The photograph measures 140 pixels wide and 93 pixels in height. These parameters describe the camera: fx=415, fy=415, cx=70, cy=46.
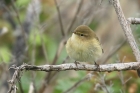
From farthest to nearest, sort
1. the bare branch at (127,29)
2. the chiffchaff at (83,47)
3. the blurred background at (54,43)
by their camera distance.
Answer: the blurred background at (54,43), the chiffchaff at (83,47), the bare branch at (127,29)

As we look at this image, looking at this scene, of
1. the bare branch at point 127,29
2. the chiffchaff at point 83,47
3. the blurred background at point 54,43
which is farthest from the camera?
the blurred background at point 54,43

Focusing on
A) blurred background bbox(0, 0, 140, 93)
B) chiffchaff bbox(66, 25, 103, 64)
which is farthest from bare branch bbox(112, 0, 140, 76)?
chiffchaff bbox(66, 25, 103, 64)

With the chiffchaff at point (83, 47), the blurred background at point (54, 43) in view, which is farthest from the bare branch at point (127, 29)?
the chiffchaff at point (83, 47)

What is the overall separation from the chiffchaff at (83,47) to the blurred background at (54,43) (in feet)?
0.72

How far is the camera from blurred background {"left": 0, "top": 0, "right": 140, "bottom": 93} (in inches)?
188

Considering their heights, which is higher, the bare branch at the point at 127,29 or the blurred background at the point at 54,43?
the blurred background at the point at 54,43

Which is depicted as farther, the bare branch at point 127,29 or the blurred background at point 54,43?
the blurred background at point 54,43

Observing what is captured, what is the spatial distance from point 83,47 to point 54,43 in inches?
134

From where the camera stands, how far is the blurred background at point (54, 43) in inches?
188

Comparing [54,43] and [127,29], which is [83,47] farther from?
[54,43]

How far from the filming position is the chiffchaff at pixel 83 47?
→ 4.00 m

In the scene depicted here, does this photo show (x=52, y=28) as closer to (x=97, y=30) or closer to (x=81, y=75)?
(x=97, y=30)

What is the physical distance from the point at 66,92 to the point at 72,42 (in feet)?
2.89

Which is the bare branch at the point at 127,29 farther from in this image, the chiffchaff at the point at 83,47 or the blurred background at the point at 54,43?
the chiffchaff at the point at 83,47
